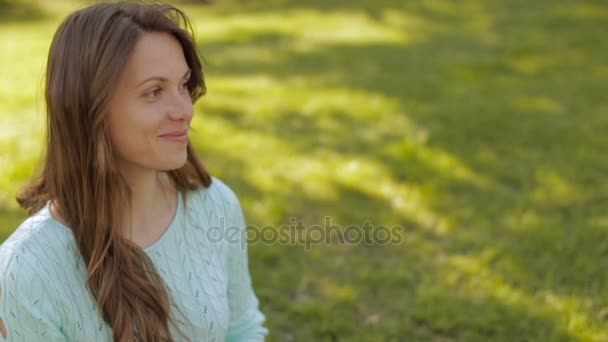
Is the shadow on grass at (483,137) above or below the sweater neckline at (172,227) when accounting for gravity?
below

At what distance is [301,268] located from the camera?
3.19 meters

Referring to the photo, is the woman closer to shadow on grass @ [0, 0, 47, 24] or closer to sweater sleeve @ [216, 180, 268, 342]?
sweater sleeve @ [216, 180, 268, 342]

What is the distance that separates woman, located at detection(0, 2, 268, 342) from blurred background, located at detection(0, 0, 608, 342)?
1.25 meters

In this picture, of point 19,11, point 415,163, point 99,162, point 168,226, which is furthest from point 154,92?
point 19,11

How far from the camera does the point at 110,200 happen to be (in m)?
1.59

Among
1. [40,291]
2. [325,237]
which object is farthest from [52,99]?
[325,237]

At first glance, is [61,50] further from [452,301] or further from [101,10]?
[452,301]

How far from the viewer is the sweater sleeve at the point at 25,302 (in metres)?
1.47

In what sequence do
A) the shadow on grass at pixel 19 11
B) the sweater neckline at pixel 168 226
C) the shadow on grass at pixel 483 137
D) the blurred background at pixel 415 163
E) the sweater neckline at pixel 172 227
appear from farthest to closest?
the shadow on grass at pixel 19 11, the shadow on grass at pixel 483 137, the blurred background at pixel 415 163, the sweater neckline at pixel 172 227, the sweater neckline at pixel 168 226

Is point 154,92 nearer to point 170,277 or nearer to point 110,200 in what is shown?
point 110,200

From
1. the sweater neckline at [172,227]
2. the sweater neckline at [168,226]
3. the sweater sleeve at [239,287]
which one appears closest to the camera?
the sweater neckline at [168,226]

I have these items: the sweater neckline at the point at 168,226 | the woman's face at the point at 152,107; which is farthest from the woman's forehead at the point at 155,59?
the sweater neckline at the point at 168,226

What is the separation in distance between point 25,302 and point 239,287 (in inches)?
26.8

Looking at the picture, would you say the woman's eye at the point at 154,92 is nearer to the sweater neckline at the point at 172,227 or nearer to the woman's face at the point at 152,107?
the woman's face at the point at 152,107
